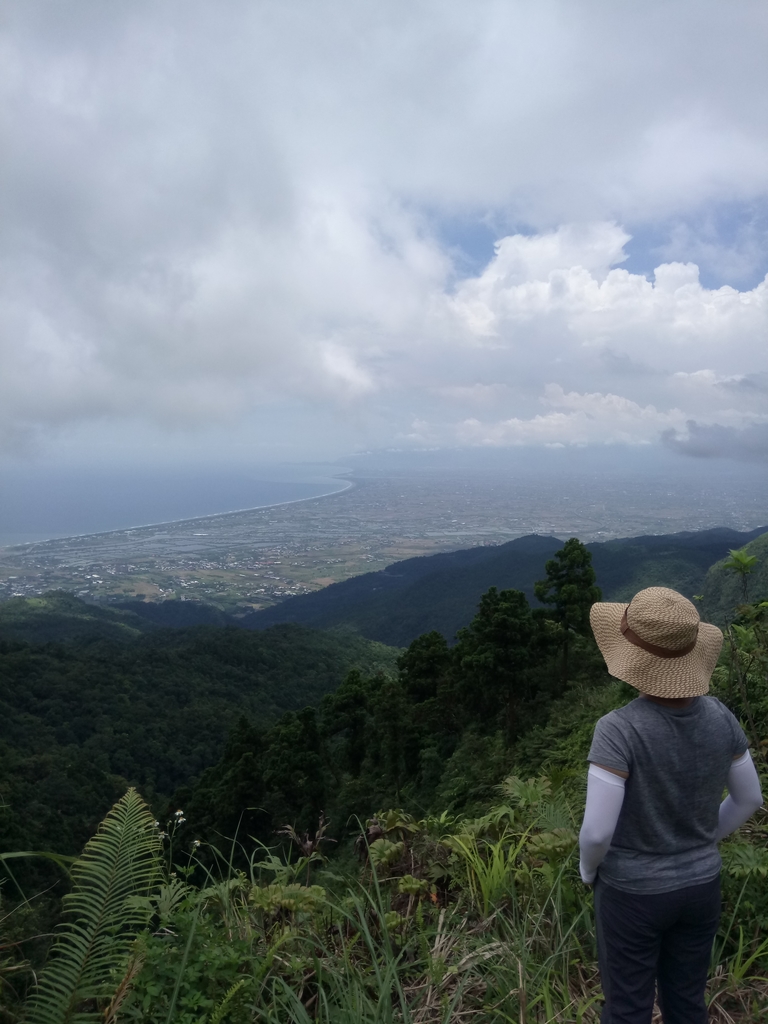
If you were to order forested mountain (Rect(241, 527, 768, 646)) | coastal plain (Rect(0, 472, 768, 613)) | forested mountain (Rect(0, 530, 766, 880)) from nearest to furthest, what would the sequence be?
forested mountain (Rect(0, 530, 766, 880)) → forested mountain (Rect(241, 527, 768, 646)) → coastal plain (Rect(0, 472, 768, 613))

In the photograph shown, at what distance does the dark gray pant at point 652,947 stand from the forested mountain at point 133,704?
17331 mm

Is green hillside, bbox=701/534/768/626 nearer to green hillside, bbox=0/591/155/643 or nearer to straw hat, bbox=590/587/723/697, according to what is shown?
straw hat, bbox=590/587/723/697

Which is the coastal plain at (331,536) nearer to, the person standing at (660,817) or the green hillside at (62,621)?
the green hillside at (62,621)

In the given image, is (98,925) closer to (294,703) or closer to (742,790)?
(742,790)

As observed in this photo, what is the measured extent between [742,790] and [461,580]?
69.4 m

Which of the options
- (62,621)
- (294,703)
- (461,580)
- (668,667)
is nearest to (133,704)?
(294,703)

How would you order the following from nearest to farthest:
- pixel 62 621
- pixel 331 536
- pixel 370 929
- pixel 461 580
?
pixel 370 929 → pixel 62 621 → pixel 461 580 → pixel 331 536

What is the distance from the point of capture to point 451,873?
2.67 meters

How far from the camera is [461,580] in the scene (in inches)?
2768

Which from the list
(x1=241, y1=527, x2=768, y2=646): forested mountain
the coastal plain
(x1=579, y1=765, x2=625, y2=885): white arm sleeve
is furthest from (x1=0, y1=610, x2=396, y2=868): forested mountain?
the coastal plain

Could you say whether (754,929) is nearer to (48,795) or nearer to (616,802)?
(616,802)

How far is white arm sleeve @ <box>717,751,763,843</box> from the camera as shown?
181cm

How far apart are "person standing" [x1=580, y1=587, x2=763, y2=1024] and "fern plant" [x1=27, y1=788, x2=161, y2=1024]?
1441 millimetres

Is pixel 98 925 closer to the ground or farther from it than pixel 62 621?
farther from it
